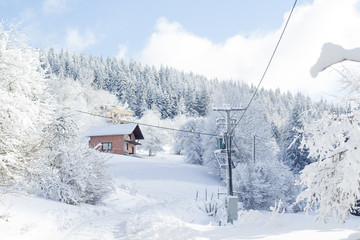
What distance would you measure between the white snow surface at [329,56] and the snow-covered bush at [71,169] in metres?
13.6

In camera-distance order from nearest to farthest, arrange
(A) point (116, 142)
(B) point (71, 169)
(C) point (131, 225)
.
Answer: (C) point (131, 225) < (B) point (71, 169) < (A) point (116, 142)

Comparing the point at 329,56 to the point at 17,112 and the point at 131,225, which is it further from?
the point at 131,225

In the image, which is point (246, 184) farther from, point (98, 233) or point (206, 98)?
point (206, 98)

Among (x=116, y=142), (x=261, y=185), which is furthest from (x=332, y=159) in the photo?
(x=116, y=142)

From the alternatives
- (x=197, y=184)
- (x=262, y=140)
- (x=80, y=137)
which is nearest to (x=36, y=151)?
(x=80, y=137)

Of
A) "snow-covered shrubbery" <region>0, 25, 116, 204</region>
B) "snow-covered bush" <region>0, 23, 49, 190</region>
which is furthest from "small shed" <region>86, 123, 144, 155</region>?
"snow-covered bush" <region>0, 23, 49, 190</region>

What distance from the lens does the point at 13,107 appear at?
26.0 feet

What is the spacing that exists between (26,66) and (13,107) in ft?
5.76

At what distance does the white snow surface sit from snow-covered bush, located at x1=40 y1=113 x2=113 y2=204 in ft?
44.8

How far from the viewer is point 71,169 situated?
50.4 feet

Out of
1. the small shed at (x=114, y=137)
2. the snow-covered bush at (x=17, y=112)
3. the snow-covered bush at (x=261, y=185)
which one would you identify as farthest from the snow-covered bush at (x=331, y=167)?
the small shed at (x=114, y=137)

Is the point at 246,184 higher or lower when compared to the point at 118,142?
lower

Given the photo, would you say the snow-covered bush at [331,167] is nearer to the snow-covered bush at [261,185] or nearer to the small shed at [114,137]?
the snow-covered bush at [261,185]

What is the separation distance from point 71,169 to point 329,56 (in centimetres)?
1504
